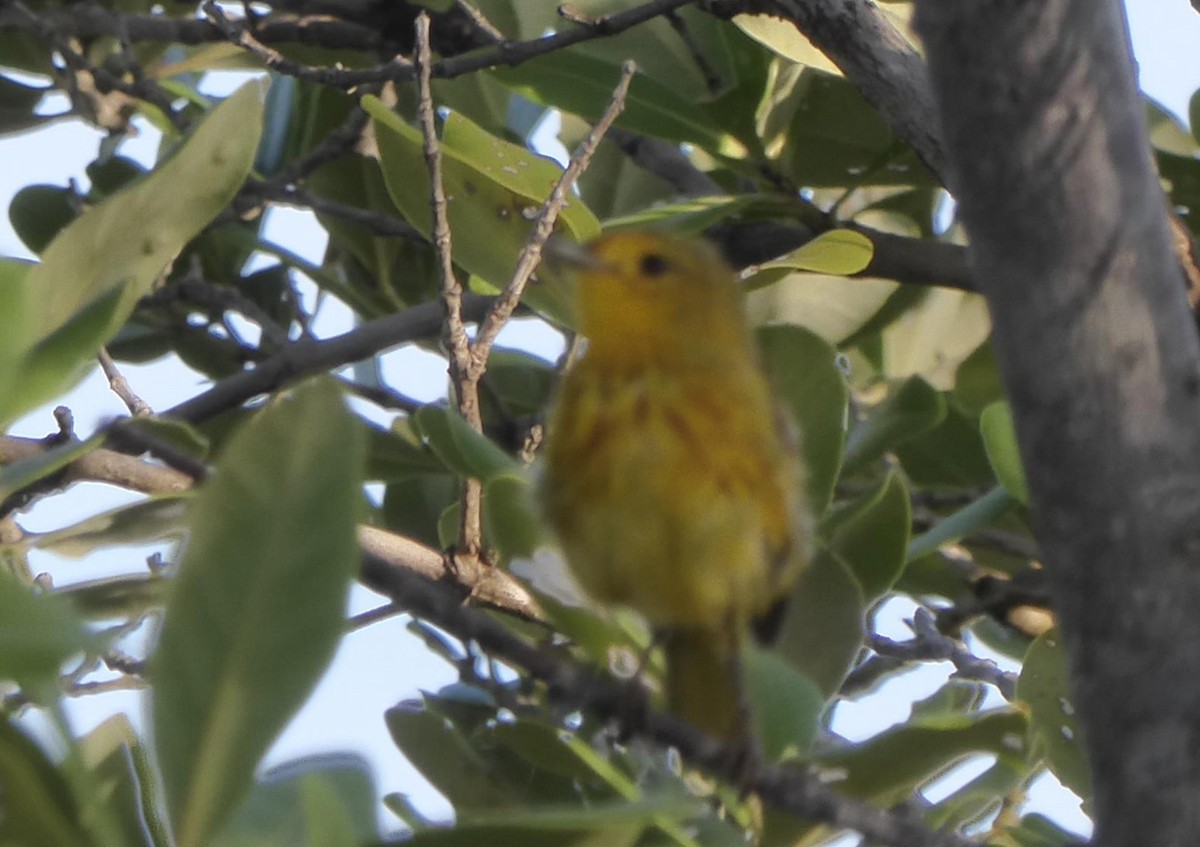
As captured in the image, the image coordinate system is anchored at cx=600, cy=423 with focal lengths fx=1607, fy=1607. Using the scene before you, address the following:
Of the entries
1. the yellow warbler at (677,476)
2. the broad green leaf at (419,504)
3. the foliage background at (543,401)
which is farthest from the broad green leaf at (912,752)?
the broad green leaf at (419,504)

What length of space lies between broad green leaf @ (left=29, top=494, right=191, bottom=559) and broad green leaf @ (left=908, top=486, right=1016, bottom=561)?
3.50ft

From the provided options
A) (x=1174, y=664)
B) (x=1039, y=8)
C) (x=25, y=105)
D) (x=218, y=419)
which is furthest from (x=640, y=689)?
(x=25, y=105)

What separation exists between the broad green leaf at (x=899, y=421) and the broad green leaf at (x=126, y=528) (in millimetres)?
1111

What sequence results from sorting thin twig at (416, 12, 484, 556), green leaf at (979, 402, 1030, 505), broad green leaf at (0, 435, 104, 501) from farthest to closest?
1. green leaf at (979, 402, 1030, 505)
2. thin twig at (416, 12, 484, 556)
3. broad green leaf at (0, 435, 104, 501)

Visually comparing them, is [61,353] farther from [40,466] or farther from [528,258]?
[528,258]

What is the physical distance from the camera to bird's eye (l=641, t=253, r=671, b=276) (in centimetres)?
256

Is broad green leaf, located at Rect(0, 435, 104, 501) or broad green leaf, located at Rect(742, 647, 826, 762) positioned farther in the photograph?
broad green leaf, located at Rect(742, 647, 826, 762)

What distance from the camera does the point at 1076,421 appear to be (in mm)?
1286

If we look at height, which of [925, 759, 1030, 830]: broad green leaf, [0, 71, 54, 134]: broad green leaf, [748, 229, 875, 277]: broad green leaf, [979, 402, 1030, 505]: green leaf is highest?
[0, 71, 54, 134]: broad green leaf

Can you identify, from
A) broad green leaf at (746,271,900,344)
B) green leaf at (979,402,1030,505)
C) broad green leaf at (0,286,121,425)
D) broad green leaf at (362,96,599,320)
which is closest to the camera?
broad green leaf at (0,286,121,425)

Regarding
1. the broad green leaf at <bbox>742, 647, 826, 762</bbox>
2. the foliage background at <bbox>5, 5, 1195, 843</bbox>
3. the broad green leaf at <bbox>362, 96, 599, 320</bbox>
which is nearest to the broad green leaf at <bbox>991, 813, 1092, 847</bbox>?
the foliage background at <bbox>5, 5, 1195, 843</bbox>

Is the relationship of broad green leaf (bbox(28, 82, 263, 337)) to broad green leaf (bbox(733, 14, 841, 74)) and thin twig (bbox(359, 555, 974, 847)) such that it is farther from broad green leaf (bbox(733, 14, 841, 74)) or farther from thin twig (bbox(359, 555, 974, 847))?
broad green leaf (bbox(733, 14, 841, 74))

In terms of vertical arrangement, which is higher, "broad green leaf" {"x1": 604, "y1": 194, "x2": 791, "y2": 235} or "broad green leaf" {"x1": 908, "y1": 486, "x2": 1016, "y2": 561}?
"broad green leaf" {"x1": 604, "y1": 194, "x2": 791, "y2": 235}

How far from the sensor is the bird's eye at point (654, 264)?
2.56 meters
